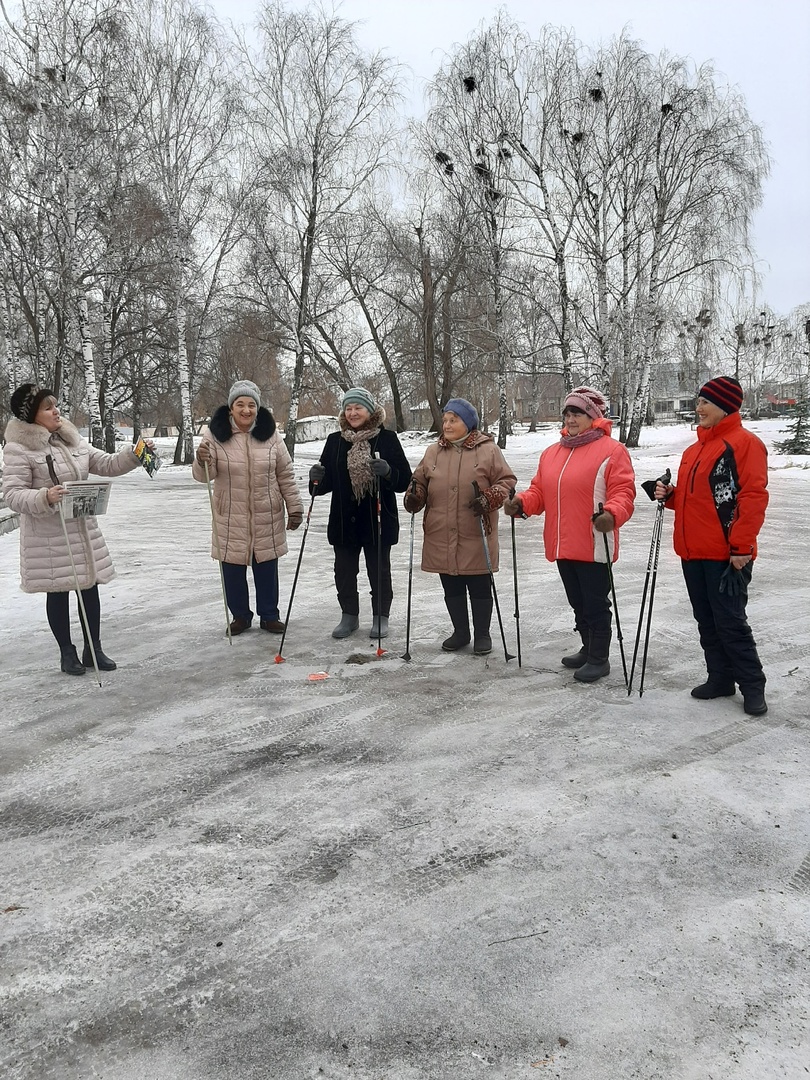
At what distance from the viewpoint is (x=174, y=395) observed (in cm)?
3556

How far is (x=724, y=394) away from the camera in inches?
150

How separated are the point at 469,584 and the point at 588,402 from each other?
1.46 metres

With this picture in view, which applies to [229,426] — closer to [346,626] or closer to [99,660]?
[346,626]

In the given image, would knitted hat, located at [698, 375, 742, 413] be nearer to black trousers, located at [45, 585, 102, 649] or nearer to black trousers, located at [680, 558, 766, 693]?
black trousers, located at [680, 558, 766, 693]

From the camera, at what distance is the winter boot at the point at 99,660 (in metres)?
4.79

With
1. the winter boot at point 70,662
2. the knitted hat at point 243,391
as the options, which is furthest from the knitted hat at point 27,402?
the winter boot at point 70,662

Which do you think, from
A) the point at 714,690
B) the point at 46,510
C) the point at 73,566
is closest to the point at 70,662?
the point at 73,566

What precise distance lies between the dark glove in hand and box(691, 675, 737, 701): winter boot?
0.58 metres

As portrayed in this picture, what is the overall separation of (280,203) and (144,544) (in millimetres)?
15582

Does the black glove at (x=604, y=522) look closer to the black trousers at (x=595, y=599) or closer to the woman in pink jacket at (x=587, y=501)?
the woman in pink jacket at (x=587, y=501)

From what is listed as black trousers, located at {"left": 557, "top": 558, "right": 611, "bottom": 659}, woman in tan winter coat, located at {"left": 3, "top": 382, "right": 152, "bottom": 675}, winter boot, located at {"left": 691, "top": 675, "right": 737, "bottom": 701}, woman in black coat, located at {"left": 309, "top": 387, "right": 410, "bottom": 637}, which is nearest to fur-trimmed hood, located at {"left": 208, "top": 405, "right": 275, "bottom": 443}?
woman in black coat, located at {"left": 309, "top": 387, "right": 410, "bottom": 637}

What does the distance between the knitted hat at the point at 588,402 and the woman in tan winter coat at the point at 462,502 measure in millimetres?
639

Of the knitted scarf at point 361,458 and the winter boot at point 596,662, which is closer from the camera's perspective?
the winter boot at point 596,662

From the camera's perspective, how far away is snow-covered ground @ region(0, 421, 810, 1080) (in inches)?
75.2
